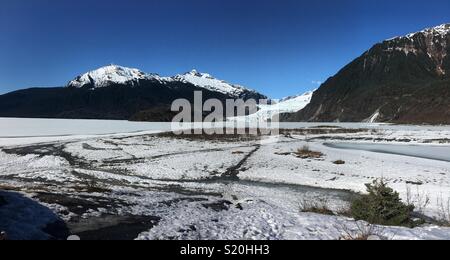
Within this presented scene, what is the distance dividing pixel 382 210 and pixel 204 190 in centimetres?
1111

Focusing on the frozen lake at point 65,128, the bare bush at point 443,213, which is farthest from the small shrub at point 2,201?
the frozen lake at point 65,128

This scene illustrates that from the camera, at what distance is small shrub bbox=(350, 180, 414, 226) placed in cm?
1265

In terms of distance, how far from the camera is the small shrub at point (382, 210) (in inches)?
498

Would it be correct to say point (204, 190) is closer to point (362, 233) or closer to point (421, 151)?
point (362, 233)

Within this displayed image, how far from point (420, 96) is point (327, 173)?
183443 mm

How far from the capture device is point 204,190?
22.3m

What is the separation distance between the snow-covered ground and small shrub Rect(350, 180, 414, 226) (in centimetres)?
108

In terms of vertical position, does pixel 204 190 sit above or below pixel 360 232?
below

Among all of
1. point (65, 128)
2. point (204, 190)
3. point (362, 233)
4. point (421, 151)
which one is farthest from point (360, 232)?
point (65, 128)

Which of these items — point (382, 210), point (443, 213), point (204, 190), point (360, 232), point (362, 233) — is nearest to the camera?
point (362, 233)

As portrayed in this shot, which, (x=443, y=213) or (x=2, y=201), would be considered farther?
(x=443, y=213)

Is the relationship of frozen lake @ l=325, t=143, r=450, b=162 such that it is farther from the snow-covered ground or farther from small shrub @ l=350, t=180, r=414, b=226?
small shrub @ l=350, t=180, r=414, b=226
